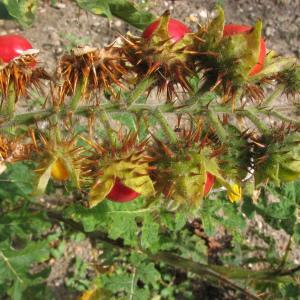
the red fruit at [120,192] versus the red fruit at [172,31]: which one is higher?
the red fruit at [172,31]

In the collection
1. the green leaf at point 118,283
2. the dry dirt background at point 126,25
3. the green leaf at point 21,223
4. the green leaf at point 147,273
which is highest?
the dry dirt background at point 126,25

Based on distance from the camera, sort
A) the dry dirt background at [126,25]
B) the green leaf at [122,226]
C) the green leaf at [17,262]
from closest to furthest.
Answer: the green leaf at [17,262], the green leaf at [122,226], the dry dirt background at [126,25]

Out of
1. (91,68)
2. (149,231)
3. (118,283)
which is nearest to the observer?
(91,68)

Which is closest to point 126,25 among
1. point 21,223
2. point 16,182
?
point 16,182

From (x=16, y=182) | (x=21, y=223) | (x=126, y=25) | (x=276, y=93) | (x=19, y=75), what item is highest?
(x=19, y=75)

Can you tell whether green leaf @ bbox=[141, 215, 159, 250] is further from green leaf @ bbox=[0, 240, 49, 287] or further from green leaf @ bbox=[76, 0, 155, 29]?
green leaf @ bbox=[76, 0, 155, 29]

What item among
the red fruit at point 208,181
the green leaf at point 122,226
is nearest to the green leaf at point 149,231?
the green leaf at point 122,226

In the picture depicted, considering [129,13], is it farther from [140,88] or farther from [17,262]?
[17,262]

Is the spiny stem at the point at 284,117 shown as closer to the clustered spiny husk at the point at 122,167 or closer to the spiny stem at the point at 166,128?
the spiny stem at the point at 166,128

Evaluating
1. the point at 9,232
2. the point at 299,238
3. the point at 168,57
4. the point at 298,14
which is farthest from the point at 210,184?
the point at 298,14
